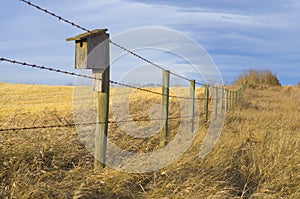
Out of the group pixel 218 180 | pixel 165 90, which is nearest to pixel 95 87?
pixel 218 180

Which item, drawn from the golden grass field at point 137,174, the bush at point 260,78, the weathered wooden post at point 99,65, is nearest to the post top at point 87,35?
the weathered wooden post at point 99,65

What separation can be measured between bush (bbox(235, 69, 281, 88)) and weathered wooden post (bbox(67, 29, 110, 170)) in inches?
2103

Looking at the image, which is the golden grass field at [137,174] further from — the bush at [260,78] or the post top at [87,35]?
the bush at [260,78]

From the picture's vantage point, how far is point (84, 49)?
4012mm

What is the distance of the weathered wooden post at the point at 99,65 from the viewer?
401 cm

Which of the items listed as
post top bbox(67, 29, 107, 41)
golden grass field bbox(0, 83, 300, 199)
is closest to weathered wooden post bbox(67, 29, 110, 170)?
post top bbox(67, 29, 107, 41)

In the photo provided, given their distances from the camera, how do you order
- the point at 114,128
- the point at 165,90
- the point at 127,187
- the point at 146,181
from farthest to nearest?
the point at 114,128 < the point at 165,90 < the point at 146,181 < the point at 127,187

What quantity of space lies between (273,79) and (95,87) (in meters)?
62.1

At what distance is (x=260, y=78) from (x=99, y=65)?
58.6m

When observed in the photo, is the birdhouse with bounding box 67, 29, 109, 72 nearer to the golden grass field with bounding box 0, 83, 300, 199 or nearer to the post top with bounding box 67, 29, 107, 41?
the post top with bounding box 67, 29, 107, 41

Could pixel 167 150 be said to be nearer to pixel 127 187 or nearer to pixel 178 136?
pixel 178 136

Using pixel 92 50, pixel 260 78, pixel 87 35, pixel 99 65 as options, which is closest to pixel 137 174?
pixel 99 65

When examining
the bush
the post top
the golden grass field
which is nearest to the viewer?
the golden grass field

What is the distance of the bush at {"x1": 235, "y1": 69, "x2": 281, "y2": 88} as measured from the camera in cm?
5738
